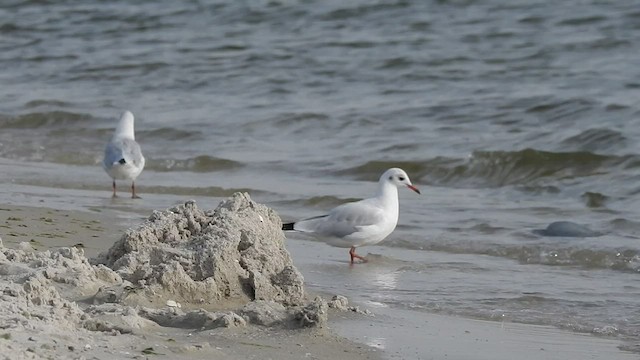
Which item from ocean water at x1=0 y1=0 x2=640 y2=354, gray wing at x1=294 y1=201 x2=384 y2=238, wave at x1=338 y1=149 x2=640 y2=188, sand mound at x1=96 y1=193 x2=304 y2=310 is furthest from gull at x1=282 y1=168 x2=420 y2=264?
wave at x1=338 y1=149 x2=640 y2=188

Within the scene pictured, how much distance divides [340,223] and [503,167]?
3383mm

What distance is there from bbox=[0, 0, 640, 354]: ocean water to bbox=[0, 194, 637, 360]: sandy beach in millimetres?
336

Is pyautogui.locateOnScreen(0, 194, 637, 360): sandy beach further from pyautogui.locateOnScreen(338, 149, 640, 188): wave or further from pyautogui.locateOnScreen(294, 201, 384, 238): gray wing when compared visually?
pyautogui.locateOnScreen(338, 149, 640, 188): wave

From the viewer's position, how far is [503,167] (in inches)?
437

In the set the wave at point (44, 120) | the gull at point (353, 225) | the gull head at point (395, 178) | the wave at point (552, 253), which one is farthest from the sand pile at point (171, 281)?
the wave at point (44, 120)

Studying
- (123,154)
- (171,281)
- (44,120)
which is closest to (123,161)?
(123,154)

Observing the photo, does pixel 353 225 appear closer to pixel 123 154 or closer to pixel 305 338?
pixel 123 154

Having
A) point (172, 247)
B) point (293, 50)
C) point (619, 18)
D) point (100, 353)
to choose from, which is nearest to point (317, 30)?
point (293, 50)

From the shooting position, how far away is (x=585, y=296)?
22.1 ft

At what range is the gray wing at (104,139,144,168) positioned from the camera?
32.8ft

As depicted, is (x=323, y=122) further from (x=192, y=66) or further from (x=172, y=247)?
(x=172, y=247)

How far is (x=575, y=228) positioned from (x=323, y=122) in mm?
4883

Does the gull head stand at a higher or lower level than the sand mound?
lower

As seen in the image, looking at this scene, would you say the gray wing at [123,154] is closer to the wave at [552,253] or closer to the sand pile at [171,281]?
the wave at [552,253]
